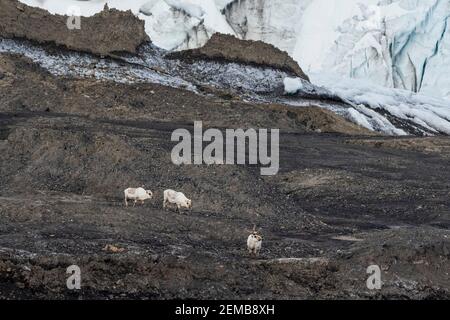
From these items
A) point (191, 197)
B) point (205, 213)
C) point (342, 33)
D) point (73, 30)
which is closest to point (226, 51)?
point (73, 30)

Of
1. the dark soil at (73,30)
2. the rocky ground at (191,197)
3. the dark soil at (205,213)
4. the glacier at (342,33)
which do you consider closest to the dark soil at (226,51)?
the dark soil at (73,30)

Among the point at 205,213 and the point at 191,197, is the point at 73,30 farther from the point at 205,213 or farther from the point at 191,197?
the point at 205,213

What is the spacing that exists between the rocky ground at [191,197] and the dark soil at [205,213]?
34 mm

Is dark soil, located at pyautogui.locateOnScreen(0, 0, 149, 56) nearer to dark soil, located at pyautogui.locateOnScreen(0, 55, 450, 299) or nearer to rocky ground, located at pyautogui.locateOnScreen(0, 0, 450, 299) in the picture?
rocky ground, located at pyautogui.locateOnScreen(0, 0, 450, 299)

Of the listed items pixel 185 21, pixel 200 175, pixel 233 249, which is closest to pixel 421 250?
pixel 233 249

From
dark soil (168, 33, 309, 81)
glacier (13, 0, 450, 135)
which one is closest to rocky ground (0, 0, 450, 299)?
dark soil (168, 33, 309, 81)

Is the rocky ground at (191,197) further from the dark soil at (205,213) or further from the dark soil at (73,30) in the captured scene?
A: the dark soil at (73,30)

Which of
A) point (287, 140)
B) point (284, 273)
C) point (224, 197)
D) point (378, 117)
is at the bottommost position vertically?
point (284, 273)

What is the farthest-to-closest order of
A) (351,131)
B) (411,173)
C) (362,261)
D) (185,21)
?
(185,21), (351,131), (411,173), (362,261)

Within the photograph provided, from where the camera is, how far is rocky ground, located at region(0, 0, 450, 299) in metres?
10.3

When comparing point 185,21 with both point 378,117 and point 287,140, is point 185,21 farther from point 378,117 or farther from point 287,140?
point 287,140

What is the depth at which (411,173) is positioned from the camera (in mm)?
23797

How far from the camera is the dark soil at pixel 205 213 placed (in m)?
10.3

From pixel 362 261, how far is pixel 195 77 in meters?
30.8
